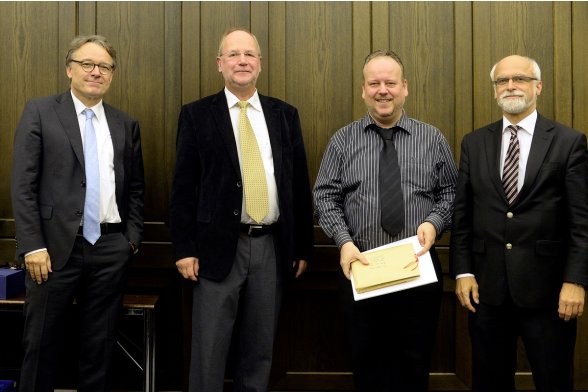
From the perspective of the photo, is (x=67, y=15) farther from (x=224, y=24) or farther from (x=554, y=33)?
(x=554, y=33)

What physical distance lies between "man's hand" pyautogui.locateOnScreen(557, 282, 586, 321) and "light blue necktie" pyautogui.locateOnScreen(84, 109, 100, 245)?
1816 mm

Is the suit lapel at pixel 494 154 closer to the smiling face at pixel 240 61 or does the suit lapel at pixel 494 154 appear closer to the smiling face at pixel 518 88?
the smiling face at pixel 518 88

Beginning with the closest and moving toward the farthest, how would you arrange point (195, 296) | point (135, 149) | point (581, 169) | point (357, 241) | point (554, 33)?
1. point (581, 169)
2. point (357, 241)
3. point (195, 296)
4. point (135, 149)
5. point (554, 33)

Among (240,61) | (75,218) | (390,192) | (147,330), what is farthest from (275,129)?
(147,330)

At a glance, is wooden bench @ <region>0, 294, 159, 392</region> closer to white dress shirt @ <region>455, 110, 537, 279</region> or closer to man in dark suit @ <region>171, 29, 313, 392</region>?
man in dark suit @ <region>171, 29, 313, 392</region>

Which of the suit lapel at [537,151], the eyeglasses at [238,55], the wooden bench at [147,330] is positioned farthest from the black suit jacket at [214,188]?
the suit lapel at [537,151]

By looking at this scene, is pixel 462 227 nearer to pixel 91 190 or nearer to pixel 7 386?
pixel 91 190

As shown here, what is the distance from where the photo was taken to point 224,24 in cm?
278

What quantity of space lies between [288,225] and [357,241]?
311 millimetres

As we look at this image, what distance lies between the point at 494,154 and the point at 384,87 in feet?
1.64

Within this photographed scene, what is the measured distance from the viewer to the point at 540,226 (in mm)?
1858

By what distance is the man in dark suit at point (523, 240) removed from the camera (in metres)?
1.86

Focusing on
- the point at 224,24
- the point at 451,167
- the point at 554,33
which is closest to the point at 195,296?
the point at 451,167

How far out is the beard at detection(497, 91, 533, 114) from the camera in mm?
1953
